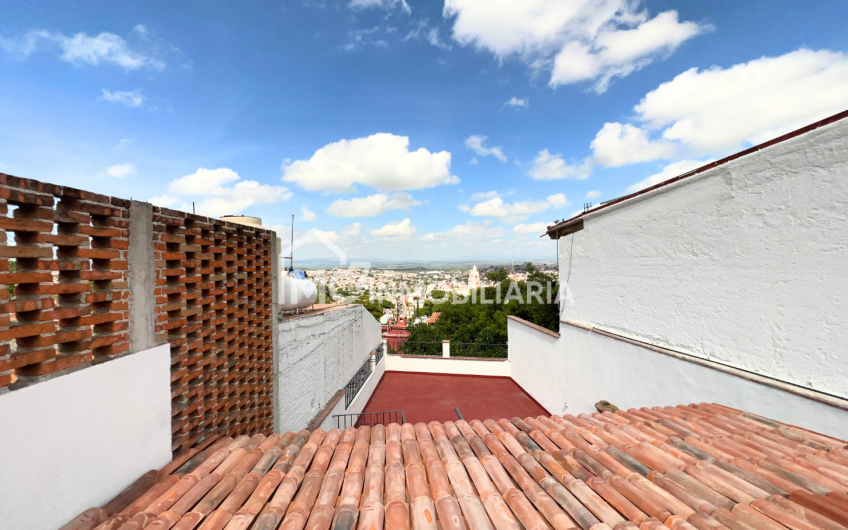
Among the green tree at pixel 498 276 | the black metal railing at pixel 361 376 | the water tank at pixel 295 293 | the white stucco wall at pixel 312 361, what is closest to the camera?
the white stucco wall at pixel 312 361

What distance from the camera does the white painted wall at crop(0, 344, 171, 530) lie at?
1.60 meters

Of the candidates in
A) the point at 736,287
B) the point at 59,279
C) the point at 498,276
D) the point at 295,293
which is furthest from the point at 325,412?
the point at 498,276

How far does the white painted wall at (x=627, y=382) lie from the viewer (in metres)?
3.73

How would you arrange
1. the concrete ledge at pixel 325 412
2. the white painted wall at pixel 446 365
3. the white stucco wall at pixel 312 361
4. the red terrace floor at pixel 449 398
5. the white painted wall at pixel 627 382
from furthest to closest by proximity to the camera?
the white painted wall at pixel 446 365
the red terrace floor at pixel 449 398
the concrete ledge at pixel 325 412
the white stucco wall at pixel 312 361
the white painted wall at pixel 627 382

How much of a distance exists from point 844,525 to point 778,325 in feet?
9.73

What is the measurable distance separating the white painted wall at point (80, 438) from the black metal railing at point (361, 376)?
6099 mm

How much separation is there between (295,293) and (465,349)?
38.5ft

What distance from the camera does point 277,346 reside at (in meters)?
4.80

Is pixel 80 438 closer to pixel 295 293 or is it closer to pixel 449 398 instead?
pixel 295 293

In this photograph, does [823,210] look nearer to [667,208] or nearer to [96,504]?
[667,208]

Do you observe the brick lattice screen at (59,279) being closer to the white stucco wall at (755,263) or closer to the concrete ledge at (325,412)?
the concrete ledge at (325,412)

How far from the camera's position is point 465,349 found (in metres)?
16.0

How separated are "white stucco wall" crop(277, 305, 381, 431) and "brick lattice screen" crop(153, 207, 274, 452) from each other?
454 mm

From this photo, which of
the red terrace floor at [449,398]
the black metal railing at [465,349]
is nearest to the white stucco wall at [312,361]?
the red terrace floor at [449,398]
